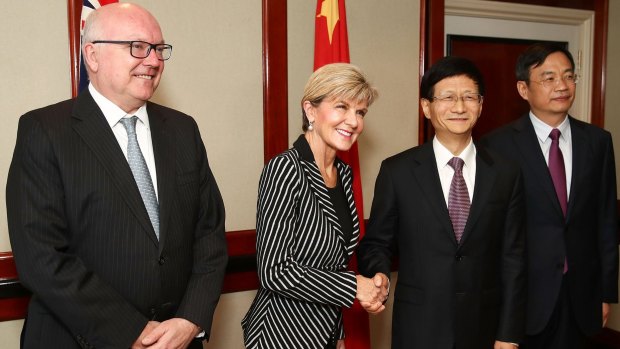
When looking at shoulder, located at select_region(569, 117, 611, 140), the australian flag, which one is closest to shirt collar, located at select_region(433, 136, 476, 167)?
shoulder, located at select_region(569, 117, 611, 140)

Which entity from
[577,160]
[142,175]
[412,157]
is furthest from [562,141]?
[142,175]

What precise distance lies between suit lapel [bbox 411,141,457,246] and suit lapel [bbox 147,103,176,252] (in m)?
0.86

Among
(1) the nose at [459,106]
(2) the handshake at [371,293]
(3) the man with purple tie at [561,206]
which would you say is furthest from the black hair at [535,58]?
(2) the handshake at [371,293]

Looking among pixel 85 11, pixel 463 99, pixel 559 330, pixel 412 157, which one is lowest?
pixel 559 330

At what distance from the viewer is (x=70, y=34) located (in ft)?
7.86

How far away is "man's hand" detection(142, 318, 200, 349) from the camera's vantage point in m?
1.67

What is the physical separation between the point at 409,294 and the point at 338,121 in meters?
0.67

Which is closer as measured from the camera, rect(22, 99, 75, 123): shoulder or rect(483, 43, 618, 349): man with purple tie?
rect(22, 99, 75, 123): shoulder

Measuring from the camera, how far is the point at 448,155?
6.89 ft

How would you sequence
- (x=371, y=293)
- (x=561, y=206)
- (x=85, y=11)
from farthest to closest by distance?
(x=561, y=206) < (x=85, y=11) < (x=371, y=293)

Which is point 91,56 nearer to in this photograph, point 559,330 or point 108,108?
point 108,108

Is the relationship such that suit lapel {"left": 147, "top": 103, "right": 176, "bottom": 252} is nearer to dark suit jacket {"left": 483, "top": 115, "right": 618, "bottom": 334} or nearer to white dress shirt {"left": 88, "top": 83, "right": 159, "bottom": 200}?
white dress shirt {"left": 88, "top": 83, "right": 159, "bottom": 200}

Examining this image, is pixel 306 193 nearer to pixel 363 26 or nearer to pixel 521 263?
pixel 521 263

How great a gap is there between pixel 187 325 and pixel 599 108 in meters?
3.24
